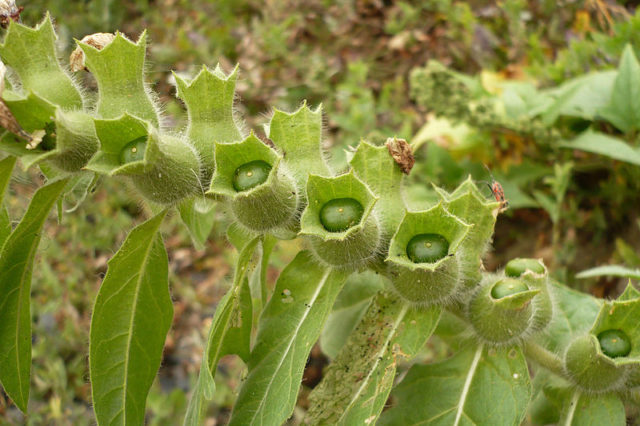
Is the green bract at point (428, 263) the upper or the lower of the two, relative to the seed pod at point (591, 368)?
upper

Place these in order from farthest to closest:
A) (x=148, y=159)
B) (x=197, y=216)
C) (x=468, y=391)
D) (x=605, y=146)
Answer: (x=605, y=146), (x=197, y=216), (x=468, y=391), (x=148, y=159)

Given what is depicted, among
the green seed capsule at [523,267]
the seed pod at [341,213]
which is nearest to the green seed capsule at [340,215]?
the seed pod at [341,213]

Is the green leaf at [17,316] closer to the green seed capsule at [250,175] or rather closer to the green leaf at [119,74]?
the green leaf at [119,74]

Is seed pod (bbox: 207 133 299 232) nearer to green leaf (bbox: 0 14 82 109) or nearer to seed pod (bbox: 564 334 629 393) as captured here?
green leaf (bbox: 0 14 82 109)

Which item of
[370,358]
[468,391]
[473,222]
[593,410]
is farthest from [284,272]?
[593,410]

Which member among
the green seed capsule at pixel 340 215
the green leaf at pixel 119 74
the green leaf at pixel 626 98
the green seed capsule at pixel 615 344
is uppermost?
the green leaf at pixel 119 74

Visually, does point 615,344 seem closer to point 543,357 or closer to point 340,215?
point 543,357
